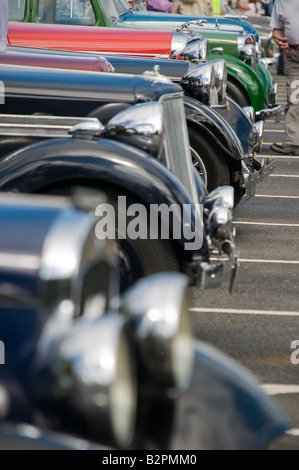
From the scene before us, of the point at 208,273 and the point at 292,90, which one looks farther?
the point at 292,90

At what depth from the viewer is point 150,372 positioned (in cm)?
212

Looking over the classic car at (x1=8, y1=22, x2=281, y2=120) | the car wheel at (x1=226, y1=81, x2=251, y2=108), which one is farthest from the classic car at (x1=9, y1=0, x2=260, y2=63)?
the car wheel at (x1=226, y1=81, x2=251, y2=108)

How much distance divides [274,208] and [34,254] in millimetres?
5855

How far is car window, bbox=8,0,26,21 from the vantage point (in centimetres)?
948

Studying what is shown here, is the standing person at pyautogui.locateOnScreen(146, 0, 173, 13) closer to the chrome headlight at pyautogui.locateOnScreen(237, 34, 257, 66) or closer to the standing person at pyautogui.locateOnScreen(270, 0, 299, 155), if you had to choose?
the chrome headlight at pyautogui.locateOnScreen(237, 34, 257, 66)

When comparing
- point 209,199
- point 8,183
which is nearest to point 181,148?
point 209,199

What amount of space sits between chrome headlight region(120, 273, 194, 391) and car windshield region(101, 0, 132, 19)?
863 centimetres

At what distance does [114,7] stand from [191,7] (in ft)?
14.7

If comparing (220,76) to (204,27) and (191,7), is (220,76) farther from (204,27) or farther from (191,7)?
(191,7)

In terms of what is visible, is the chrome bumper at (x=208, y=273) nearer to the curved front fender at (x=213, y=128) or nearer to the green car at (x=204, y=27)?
the curved front fender at (x=213, y=128)

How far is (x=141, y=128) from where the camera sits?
14.7ft

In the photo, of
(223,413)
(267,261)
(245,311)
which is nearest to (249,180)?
(267,261)

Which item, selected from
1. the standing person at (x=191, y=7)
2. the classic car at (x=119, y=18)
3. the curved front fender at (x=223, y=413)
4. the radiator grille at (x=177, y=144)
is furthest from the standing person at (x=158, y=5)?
the curved front fender at (x=223, y=413)
